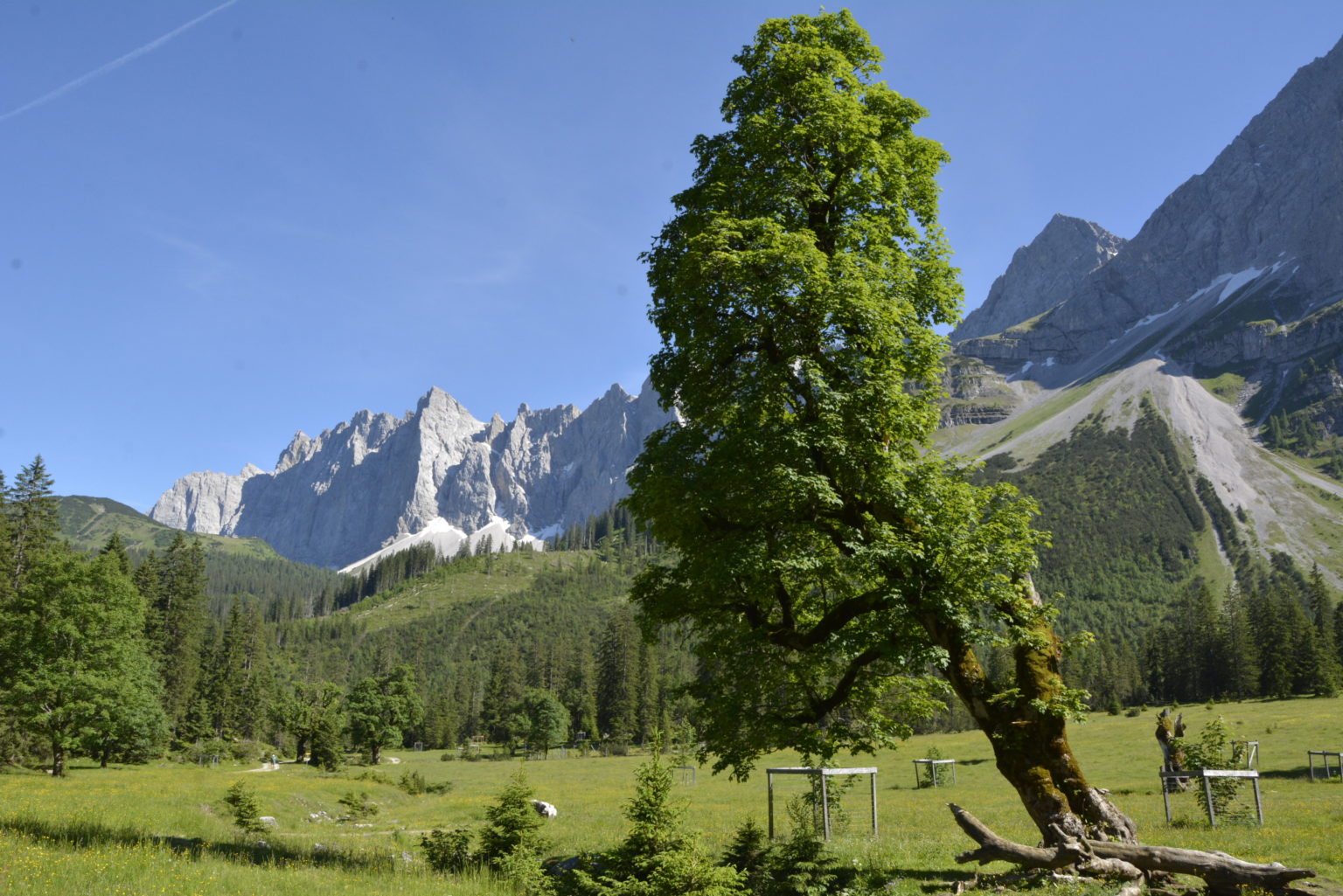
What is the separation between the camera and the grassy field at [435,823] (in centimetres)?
1384

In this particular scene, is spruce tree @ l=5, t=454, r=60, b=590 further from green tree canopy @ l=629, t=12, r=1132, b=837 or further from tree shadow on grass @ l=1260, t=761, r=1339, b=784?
tree shadow on grass @ l=1260, t=761, r=1339, b=784

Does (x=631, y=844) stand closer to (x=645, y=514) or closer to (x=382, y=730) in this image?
(x=645, y=514)

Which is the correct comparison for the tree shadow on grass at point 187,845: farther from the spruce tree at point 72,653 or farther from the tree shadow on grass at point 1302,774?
the tree shadow on grass at point 1302,774

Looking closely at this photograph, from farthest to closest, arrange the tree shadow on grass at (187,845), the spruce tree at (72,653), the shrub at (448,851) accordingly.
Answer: the spruce tree at (72,653)
the shrub at (448,851)
the tree shadow on grass at (187,845)

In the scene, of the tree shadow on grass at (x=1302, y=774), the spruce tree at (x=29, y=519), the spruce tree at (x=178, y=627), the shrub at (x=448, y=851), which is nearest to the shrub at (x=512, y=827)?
the shrub at (x=448, y=851)

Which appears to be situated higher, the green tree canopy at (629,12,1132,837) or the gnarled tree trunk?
the green tree canopy at (629,12,1132,837)

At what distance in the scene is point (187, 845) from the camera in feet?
61.8

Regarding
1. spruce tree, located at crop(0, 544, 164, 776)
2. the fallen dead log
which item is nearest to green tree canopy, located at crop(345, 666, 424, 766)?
spruce tree, located at crop(0, 544, 164, 776)

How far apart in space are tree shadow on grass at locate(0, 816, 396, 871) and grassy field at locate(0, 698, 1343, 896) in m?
0.09

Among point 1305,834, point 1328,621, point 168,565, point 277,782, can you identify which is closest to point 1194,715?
point 1328,621

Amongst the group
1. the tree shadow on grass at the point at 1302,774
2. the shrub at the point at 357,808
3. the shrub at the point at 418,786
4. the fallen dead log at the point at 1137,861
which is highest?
the fallen dead log at the point at 1137,861

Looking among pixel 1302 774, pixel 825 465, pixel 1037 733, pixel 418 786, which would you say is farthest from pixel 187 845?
pixel 1302 774

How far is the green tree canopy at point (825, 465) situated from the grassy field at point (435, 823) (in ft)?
10.7

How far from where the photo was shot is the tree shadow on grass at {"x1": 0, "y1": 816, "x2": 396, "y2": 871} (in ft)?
54.5
